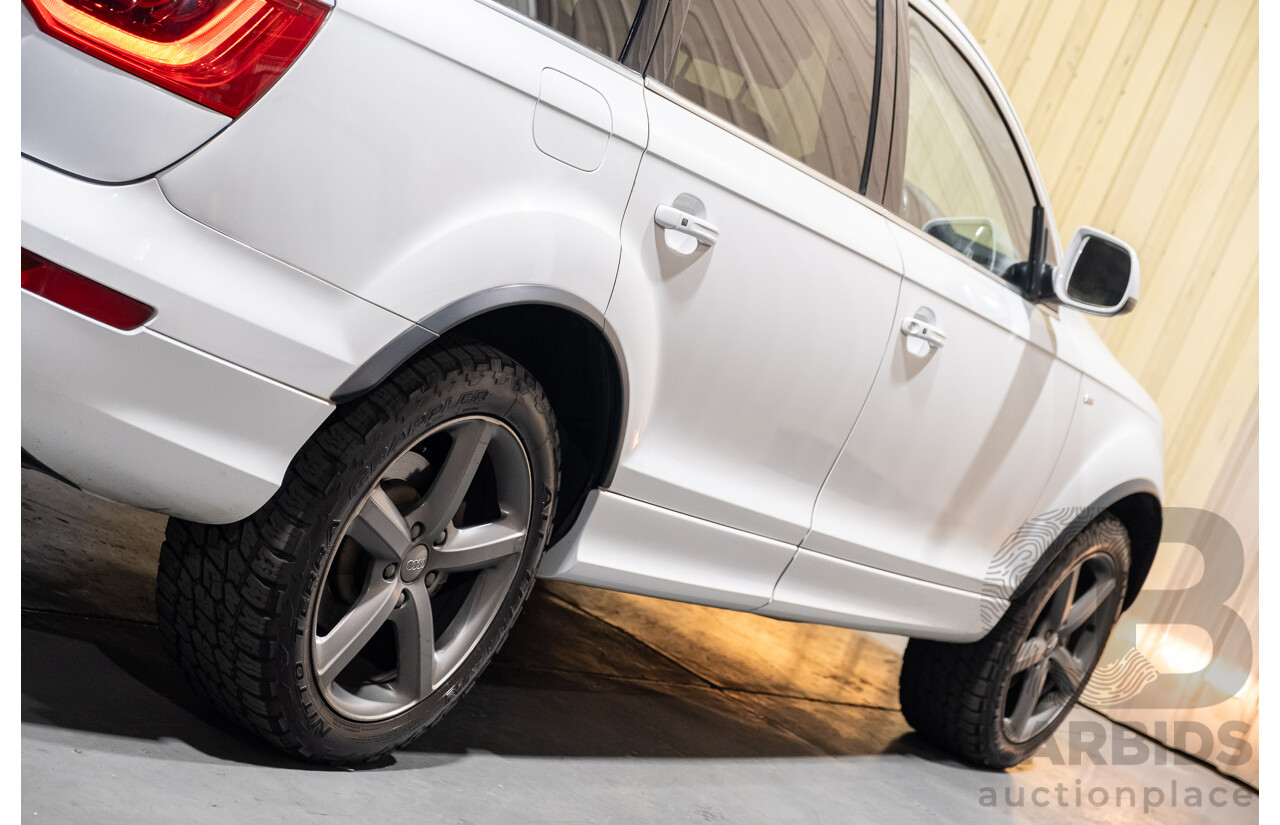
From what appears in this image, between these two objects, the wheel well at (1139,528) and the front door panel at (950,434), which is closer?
the front door panel at (950,434)

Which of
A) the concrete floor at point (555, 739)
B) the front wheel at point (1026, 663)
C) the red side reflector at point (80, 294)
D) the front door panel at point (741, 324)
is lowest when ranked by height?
the concrete floor at point (555, 739)

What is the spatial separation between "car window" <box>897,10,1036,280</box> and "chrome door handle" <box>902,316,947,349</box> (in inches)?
10.9

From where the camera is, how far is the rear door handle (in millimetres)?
2490

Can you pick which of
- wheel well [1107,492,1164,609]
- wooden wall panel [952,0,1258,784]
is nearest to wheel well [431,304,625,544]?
wheel well [1107,492,1164,609]

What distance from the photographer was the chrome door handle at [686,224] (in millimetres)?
1946

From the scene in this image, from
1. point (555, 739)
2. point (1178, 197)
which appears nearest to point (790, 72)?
point (555, 739)

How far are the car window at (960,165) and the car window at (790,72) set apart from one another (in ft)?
0.77

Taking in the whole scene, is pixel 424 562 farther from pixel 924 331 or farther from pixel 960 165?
pixel 960 165

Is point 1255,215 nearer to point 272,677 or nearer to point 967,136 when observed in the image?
point 967,136

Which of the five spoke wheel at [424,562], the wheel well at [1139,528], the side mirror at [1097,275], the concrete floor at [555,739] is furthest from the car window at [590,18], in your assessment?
the wheel well at [1139,528]

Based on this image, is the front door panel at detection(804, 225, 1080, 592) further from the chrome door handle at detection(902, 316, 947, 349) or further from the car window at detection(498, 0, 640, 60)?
the car window at detection(498, 0, 640, 60)

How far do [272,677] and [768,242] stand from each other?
114 cm

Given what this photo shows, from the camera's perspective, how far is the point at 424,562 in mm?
1915

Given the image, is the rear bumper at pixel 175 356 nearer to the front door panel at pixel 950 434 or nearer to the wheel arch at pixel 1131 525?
the front door panel at pixel 950 434
